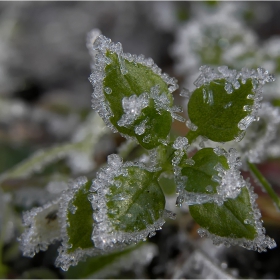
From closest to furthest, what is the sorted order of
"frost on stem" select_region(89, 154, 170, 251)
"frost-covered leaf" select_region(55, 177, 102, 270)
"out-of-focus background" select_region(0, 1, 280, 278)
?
"frost on stem" select_region(89, 154, 170, 251) → "frost-covered leaf" select_region(55, 177, 102, 270) → "out-of-focus background" select_region(0, 1, 280, 278)

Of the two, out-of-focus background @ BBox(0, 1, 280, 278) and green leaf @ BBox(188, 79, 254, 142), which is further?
out-of-focus background @ BBox(0, 1, 280, 278)

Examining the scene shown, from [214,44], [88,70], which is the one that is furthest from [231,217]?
[88,70]

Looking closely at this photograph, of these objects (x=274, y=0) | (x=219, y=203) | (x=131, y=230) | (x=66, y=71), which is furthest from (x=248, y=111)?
(x=274, y=0)

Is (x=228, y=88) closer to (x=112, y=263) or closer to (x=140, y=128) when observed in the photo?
(x=140, y=128)

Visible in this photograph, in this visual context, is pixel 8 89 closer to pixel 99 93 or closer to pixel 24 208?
pixel 24 208

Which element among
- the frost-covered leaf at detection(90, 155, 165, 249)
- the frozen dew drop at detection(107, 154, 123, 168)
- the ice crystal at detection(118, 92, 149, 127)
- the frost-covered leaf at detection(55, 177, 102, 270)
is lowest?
the frost-covered leaf at detection(55, 177, 102, 270)

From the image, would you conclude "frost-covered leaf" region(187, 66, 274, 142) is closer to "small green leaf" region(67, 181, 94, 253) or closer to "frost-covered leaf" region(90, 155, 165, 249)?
"frost-covered leaf" region(90, 155, 165, 249)

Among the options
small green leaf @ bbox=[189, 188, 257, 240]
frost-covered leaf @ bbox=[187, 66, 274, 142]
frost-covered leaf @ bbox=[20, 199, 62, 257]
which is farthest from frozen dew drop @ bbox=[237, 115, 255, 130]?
frost-covered leaf @ bbox=[20, 199, 62, 257]

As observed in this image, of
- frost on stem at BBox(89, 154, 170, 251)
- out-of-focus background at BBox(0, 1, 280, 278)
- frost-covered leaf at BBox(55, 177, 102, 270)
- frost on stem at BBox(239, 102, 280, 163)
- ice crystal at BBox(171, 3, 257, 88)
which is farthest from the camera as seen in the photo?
ice crystal at BBox(171, 3, 257, 88)
